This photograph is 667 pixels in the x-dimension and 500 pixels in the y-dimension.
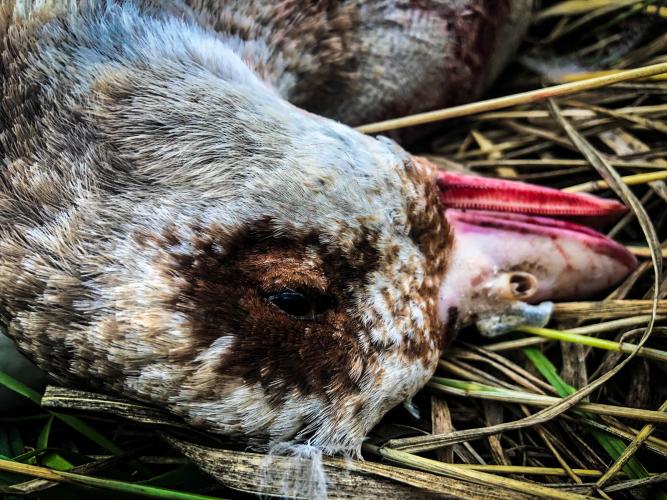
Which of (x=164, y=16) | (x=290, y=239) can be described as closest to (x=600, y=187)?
(x=290, y=239)

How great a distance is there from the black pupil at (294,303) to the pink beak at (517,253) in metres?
0.35

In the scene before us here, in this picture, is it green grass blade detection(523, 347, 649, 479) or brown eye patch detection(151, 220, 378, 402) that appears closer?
brown eye patch detection(151, 220, 378, 402)

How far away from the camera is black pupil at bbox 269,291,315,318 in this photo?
1.24 m

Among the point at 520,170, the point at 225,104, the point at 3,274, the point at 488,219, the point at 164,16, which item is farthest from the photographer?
the point at 520,170

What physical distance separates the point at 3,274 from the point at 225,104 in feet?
1.73

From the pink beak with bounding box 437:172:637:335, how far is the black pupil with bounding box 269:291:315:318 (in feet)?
1.14

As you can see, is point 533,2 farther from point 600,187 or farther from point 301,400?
point 301,400

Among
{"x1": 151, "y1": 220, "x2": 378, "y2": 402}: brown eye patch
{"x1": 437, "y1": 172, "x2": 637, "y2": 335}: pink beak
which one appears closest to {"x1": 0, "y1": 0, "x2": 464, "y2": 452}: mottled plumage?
{"x1": 151, "y1": 220, "x2": 378, "y2": 402}: brown eye patch

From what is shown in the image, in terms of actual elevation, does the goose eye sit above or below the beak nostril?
below

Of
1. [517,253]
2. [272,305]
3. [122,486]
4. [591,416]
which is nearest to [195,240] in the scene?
[272,305]

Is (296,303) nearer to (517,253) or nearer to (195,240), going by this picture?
(195,240)

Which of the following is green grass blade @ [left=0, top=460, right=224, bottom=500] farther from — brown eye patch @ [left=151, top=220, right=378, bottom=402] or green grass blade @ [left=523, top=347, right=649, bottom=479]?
green grass blade @ [left=523, top=347, right=649, bottom=479]

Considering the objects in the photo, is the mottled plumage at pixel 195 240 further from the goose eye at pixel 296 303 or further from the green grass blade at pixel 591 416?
the green grass blade at pixel 591 416

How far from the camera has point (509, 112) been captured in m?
2.03
